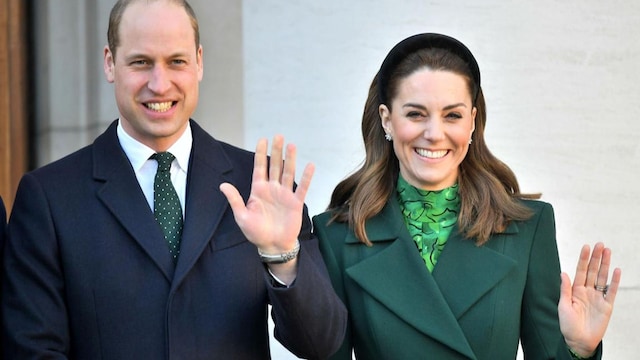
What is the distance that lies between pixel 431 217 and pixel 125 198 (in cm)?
91

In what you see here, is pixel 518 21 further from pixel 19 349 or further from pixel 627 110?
pixel 19 349

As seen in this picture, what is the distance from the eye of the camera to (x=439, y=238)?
3842 millimetres

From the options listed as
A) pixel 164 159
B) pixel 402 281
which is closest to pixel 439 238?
pixel 402 281

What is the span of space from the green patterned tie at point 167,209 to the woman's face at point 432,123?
70cm

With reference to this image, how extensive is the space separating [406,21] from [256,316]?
2.23 m

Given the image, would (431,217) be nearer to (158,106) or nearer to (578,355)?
(578,355)

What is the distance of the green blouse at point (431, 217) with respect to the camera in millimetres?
3842

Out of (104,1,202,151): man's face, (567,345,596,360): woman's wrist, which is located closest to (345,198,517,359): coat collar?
(567,345,596,360): woman's wrist

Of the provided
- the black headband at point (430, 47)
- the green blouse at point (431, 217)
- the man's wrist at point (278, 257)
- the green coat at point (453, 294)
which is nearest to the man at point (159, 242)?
the man's wrist at point (278, 257)

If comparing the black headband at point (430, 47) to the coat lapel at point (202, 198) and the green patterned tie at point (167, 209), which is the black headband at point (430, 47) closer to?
the coat lapel at point (202, 198)

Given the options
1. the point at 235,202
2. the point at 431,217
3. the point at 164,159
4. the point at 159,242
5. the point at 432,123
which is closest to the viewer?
the point at 235,202

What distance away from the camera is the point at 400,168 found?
155 inches

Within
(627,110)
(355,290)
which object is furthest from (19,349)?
(627,110)

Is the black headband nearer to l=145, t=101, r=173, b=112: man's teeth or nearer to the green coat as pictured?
the green coat
